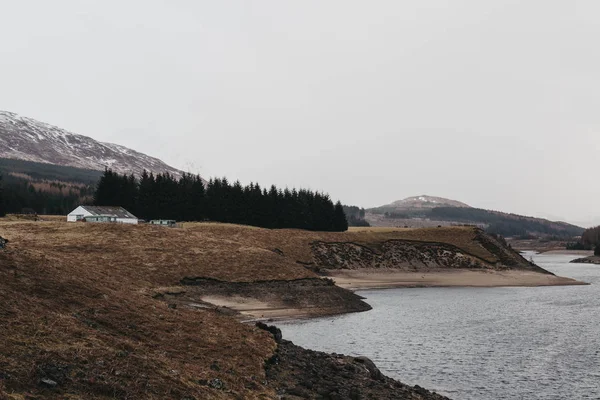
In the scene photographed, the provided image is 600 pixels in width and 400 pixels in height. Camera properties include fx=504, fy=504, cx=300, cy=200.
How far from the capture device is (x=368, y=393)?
26219mm

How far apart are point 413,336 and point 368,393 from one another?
82.8 ft

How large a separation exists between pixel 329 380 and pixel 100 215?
3921 inches

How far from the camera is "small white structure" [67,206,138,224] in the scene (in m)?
115

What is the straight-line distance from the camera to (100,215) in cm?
11525

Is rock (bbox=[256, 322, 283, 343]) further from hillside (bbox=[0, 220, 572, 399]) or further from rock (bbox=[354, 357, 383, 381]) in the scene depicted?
rock (bbox=[354, 357, 383, 381])

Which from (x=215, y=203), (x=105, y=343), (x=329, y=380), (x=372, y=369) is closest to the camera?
(x=105, y=343)

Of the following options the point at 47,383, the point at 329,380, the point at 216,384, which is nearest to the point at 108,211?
the point at 329,380

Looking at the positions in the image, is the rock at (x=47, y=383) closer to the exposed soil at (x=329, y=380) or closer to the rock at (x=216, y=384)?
the rock at (x=216, y=384)

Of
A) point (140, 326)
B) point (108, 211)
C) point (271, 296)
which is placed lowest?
point (271, 296)

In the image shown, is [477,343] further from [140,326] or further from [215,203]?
[215,203]

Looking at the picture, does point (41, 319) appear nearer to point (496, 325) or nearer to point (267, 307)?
point (267, 307)

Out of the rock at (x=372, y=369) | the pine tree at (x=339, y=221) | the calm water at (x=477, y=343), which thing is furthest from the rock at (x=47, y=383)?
the pine tree at (x=339, y=221)

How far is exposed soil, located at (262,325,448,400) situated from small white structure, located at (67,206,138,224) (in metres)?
91.8

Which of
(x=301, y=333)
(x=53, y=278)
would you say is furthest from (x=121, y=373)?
A: (x=301, y=333)
